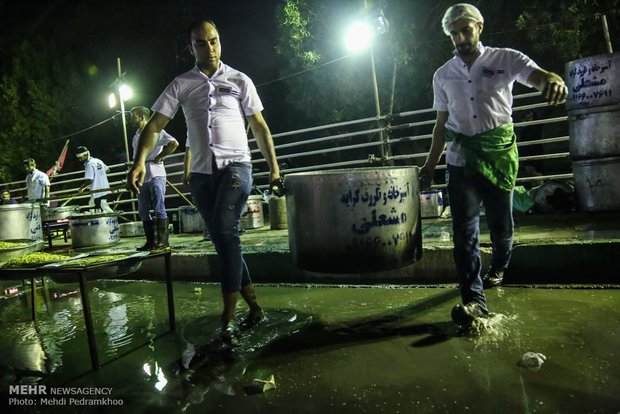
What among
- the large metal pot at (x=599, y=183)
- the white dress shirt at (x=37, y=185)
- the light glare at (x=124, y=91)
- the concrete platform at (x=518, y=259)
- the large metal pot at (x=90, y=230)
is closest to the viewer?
the concrete platform at (x=518, y=259)

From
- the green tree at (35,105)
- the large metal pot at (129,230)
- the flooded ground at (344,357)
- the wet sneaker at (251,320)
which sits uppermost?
the green tree at (35,105)

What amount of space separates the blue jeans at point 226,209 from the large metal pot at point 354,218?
0.39 meters

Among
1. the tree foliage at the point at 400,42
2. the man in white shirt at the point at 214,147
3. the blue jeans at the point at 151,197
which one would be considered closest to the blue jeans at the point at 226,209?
the man in white shirt at the point at 214,147

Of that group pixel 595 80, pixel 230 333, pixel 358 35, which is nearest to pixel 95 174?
pixel 358 35

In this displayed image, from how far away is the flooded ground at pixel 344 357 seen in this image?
1.86 m

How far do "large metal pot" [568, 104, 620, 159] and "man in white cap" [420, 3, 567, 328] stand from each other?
311cm

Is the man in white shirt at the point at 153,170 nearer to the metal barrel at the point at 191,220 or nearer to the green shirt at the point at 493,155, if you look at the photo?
the metal barrel at the point at 191,220

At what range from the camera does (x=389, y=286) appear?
3850 millimetres

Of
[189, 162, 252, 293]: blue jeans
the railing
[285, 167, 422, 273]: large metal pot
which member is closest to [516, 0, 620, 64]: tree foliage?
the railing

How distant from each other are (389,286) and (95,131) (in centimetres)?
2236

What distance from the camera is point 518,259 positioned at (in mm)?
3621

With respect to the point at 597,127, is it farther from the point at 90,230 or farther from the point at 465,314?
the point at 90,230

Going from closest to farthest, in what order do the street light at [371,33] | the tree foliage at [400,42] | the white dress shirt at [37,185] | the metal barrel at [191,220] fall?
the metal barrel at [191,220], the street light at [371,33], the tree foliage at [400,42], the white dress shirt at [37,185]

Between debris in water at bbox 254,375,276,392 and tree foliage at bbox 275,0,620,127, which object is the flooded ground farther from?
tree foliage at bbox 275,0,620,127
